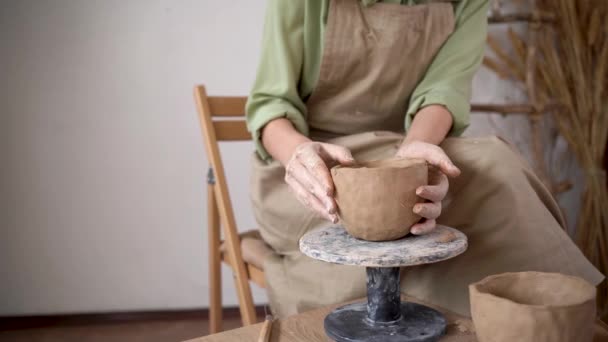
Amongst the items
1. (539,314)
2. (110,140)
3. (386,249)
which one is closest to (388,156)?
(386,249)

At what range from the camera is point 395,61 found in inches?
43.6

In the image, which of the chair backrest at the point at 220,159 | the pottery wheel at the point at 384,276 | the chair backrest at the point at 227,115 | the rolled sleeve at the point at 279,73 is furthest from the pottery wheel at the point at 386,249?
the chair backrest at the point at 227,115

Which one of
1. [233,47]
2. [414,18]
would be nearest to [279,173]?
[414,18]

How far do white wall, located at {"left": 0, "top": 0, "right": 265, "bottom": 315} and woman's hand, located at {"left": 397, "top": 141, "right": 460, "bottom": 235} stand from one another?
1.34m

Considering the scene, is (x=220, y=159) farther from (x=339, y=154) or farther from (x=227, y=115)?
(x=339, y=154)

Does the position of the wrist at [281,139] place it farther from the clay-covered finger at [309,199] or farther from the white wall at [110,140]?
the white wall at [110,140]

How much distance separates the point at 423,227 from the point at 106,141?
1556 mm

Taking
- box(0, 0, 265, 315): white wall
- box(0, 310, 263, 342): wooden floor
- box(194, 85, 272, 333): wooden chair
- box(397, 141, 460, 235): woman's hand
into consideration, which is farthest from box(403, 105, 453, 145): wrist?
box(0, 310, 263, 342): wooden floor

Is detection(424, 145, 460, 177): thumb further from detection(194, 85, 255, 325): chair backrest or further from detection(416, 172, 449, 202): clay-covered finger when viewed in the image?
detection(194, 85, 255, 325): chair backrest

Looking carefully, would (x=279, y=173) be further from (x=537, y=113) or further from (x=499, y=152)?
(x=537, y=113)

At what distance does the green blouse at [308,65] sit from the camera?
1081 mm

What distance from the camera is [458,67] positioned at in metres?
1.14

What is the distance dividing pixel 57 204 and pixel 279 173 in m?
1.26

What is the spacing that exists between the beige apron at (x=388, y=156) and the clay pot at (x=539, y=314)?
6.9 inches
